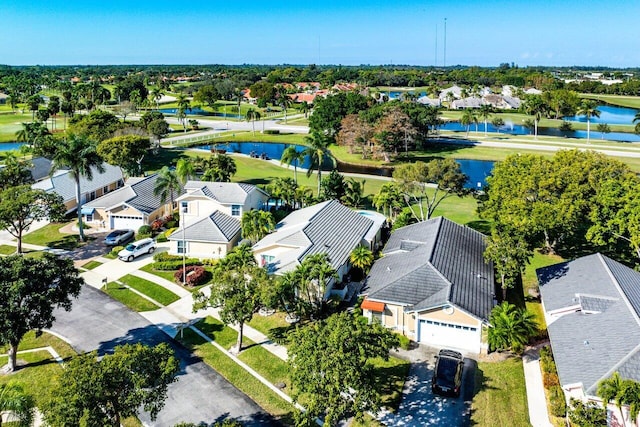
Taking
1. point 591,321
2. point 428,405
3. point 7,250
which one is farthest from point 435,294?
point 7,250

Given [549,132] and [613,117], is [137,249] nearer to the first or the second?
[549,132]

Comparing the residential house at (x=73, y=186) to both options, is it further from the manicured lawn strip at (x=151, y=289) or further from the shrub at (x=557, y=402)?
the shrub at (x=557, y=402)

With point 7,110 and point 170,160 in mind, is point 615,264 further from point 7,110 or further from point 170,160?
point 7,110

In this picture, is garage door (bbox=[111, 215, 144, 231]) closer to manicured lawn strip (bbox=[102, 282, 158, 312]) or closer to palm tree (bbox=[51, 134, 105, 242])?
palm tree (bbox=[51, 134, 105, 242])

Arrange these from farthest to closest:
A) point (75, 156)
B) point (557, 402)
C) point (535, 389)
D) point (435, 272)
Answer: point (75, 156), point (435, 272), point (535, 389), point (557, 402)

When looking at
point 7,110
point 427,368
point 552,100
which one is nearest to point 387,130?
point 427,368

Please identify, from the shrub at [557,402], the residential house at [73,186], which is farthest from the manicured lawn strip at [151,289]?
the shrub at [557,402]
